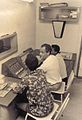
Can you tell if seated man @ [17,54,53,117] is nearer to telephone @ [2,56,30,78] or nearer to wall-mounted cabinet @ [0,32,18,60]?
telephone @ [2,56,30,78]

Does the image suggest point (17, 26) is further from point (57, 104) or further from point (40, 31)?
point (57, 104)

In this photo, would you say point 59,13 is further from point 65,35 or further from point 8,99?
point 8,99

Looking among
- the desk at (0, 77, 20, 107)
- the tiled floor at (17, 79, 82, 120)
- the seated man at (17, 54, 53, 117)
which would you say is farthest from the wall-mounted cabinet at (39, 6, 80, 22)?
the desk at (0, 77, 20, 107)

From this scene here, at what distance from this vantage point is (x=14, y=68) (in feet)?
7.69

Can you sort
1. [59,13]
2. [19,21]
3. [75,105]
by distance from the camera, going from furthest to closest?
1. [59,13]
2. [75,105]
3. [19,21]

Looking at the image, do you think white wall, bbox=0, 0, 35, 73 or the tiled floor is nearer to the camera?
white wall, bbox=0, 0, 35, 73

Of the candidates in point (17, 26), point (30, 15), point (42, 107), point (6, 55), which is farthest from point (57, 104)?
point (30, 15)

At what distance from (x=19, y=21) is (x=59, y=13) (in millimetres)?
990

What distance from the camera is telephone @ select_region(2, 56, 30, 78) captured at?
7.45 feet

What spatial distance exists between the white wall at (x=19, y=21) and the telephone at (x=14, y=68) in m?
0.11

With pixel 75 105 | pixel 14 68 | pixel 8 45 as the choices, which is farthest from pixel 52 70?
pixel 75 105

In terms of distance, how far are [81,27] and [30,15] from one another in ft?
3.20

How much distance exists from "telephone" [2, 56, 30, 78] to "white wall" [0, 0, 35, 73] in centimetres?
11

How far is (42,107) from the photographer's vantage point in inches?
71.6
